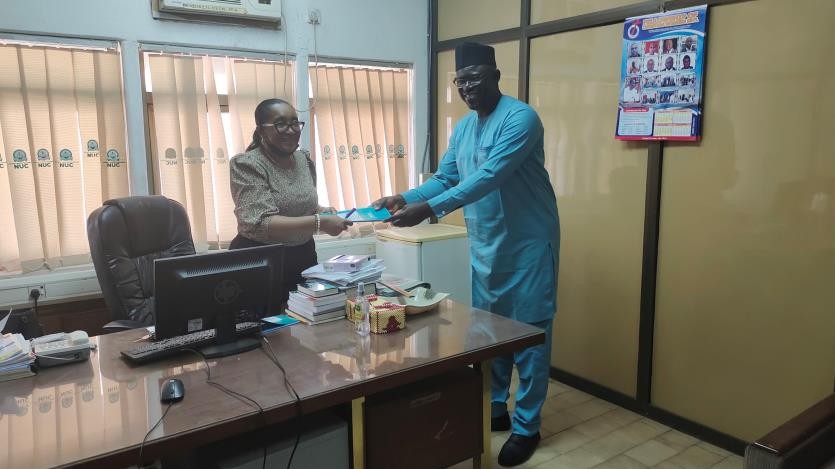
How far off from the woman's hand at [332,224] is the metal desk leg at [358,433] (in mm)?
1021

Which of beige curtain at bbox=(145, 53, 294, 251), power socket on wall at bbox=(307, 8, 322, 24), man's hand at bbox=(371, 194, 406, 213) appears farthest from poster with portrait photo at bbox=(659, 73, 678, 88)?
beige curtain at bbox=(145, 53, 294, 251)

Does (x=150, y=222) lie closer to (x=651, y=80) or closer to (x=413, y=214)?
(x=413, y=214)

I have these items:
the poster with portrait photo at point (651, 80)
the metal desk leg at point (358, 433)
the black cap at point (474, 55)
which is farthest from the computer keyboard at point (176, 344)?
the poster with portrait photo at point (651, 80)

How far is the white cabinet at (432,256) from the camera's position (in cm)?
380

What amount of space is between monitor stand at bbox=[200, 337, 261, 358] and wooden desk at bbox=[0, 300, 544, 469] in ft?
0.11

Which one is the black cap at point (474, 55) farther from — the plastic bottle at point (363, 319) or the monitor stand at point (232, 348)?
the monitor stand at point (232, 348)

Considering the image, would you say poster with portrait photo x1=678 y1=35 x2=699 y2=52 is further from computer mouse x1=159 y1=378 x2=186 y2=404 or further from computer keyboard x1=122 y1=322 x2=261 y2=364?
computer mouse x1=159 y1=378 x2=186 y2=404

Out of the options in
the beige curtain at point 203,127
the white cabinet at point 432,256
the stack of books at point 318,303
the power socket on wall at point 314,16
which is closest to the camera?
the stack of books at point 318,303

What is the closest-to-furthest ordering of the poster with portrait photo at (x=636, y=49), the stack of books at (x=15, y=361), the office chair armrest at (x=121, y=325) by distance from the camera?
1. the stack of books at (x=15, y=361)
2. the office chair armrest at (x=121, y=325)
3. the poster with portrait photo at (x=636, y=49)

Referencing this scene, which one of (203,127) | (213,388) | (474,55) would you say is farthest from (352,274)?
(203,127)

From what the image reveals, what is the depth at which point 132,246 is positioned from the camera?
9.02 feet

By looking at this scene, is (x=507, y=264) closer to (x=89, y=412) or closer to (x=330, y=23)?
(x=89, y=412)

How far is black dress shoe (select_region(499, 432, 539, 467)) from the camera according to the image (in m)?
2.66

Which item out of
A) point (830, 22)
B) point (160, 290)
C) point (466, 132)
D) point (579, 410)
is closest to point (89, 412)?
point (160, 290)
